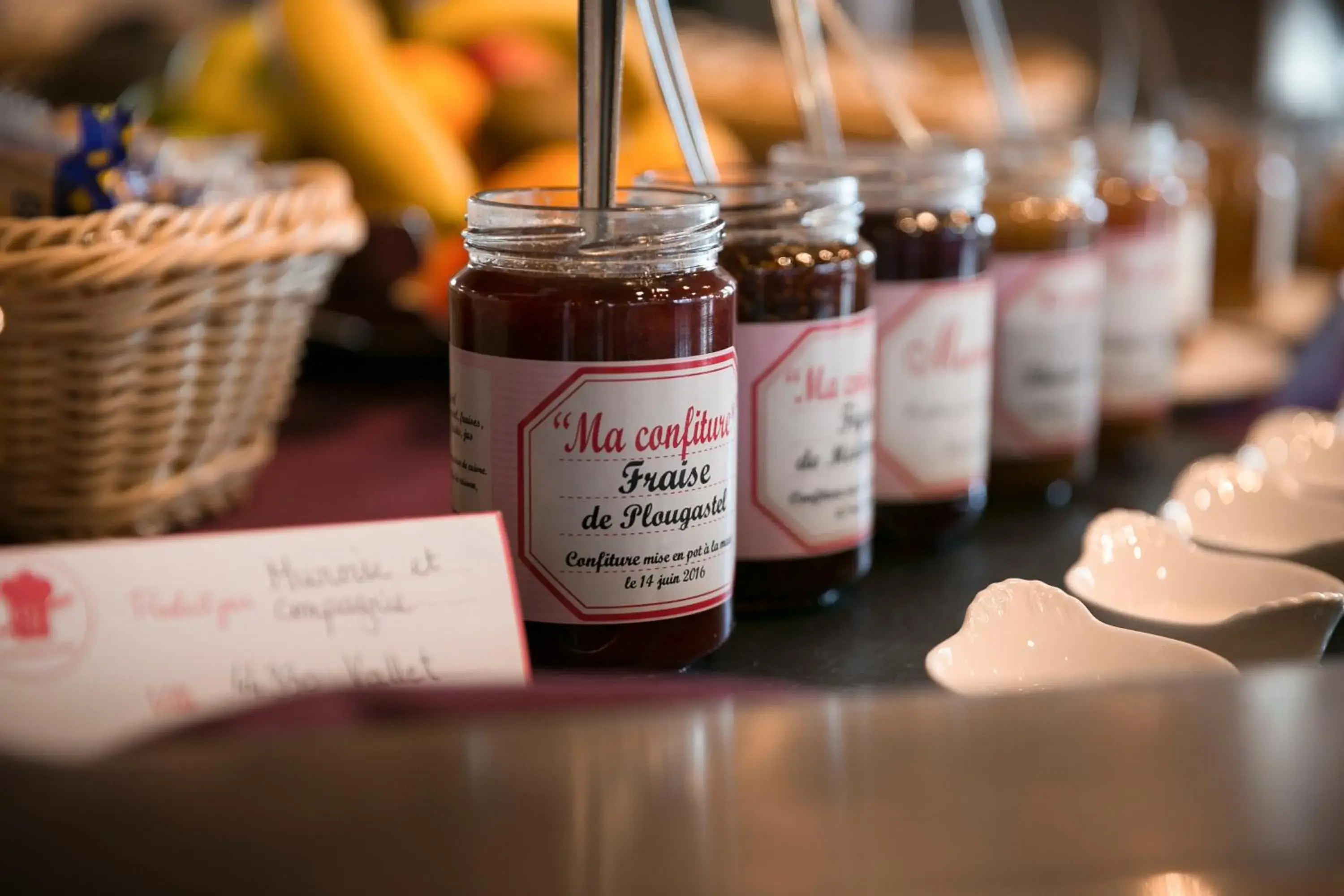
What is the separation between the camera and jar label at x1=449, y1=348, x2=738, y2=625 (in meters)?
0.48

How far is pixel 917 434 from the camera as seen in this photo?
0.68m

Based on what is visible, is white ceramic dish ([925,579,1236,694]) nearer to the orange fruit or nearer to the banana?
the banana

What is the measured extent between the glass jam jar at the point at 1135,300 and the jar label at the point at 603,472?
1.47ft

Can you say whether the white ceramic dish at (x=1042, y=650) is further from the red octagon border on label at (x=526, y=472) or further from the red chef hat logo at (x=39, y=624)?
the red chef hat logo at (x=39, y=624)

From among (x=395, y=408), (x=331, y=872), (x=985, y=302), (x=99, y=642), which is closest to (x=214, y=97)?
(x=395, y=408)

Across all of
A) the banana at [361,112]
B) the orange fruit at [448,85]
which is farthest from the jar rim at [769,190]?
the orange fruit at [448,85]

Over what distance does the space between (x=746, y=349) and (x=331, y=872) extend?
1.01 feet

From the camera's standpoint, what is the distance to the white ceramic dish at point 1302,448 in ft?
2.44

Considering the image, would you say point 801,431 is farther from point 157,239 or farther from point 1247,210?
point 1247,210

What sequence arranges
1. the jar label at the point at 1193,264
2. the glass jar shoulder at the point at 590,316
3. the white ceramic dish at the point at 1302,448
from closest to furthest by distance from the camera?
the glass jar shoulder at the point at 590,316, the white ceramic dish at the point at 1302,448, the jar label at the point at 1193,264

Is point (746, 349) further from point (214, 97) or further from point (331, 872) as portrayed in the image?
point (214, 97)

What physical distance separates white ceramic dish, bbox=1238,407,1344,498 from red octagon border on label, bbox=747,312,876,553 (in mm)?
279

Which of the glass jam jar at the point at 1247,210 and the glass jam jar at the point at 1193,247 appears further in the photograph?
the glass jam jar at the point at 1247,210

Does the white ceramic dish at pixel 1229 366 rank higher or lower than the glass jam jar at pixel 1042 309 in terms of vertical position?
lower
